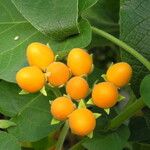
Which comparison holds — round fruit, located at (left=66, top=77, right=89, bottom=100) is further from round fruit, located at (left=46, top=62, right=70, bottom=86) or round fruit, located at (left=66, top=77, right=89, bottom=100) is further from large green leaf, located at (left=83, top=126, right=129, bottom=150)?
large green leaf, located at (left=83, top=126, right=129, bottom=150)

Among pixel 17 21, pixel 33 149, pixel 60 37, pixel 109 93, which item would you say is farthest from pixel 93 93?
pixel 33 149

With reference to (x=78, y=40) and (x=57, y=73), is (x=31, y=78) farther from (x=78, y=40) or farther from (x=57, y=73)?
(x=78, y=40)

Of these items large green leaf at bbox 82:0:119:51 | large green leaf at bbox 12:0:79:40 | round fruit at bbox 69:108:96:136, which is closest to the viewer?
round fruit at bbox 69:108:96:136

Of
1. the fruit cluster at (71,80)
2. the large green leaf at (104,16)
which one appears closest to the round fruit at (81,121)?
the fruit cluster at (71,80)

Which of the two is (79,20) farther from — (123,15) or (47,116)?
(47,116)

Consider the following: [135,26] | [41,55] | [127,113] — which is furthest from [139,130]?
[41,55]

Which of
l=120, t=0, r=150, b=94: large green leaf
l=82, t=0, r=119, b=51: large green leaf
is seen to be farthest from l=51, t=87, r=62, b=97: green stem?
l=82, t=0, r=119, b=51: large green leaf
